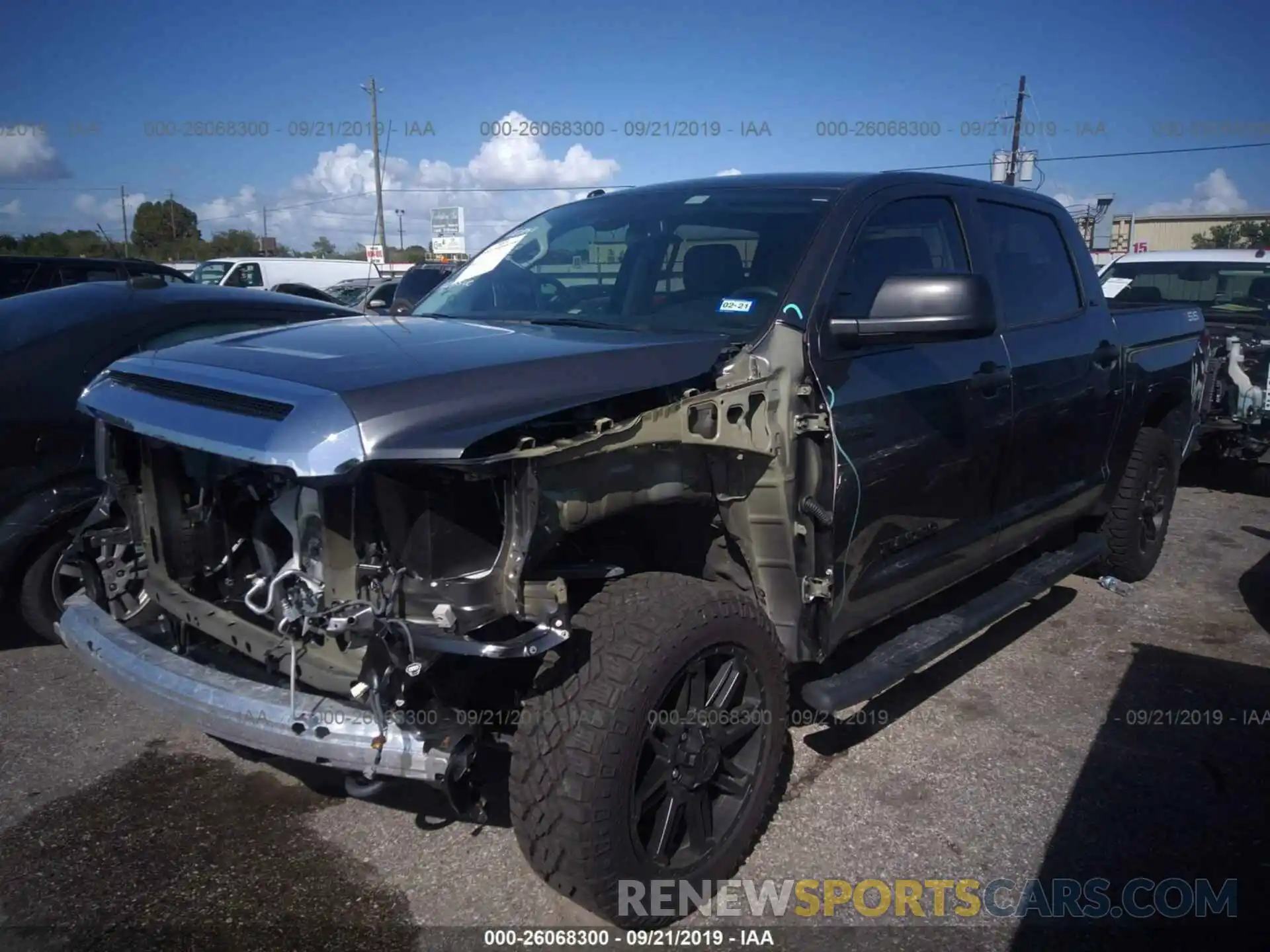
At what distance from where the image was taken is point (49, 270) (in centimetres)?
895

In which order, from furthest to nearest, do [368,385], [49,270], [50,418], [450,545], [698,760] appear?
[49,270] → [50,418] → [698,760] → [450,545] → [368,385]

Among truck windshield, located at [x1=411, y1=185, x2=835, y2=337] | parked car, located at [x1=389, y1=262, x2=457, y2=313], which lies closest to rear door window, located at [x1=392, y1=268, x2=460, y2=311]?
parked car, located at [x1=389, y1=262, x2=457, y2=313]

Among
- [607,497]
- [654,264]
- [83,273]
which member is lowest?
[607,497]

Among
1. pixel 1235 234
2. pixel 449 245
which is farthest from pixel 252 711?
pixel 1235 234

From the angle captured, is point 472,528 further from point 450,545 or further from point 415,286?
point 415,286

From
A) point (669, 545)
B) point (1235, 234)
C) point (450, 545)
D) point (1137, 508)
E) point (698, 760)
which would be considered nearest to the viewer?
point (450, 545)

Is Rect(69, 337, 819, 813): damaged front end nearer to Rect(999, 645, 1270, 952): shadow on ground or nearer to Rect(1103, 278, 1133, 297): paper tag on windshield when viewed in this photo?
Rect(999, 645, 1270, 952): shadow on ground

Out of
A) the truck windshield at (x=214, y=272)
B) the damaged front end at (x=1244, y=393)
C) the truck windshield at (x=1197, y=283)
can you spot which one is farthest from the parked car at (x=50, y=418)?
the truck windshield at (x=214, y=272)

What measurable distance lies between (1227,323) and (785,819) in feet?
22.3

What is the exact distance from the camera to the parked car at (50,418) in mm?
3893

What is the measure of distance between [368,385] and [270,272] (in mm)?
20791

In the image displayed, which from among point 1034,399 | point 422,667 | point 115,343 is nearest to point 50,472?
point 115,343

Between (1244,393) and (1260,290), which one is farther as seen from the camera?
(1260,290)

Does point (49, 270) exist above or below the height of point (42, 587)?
above
